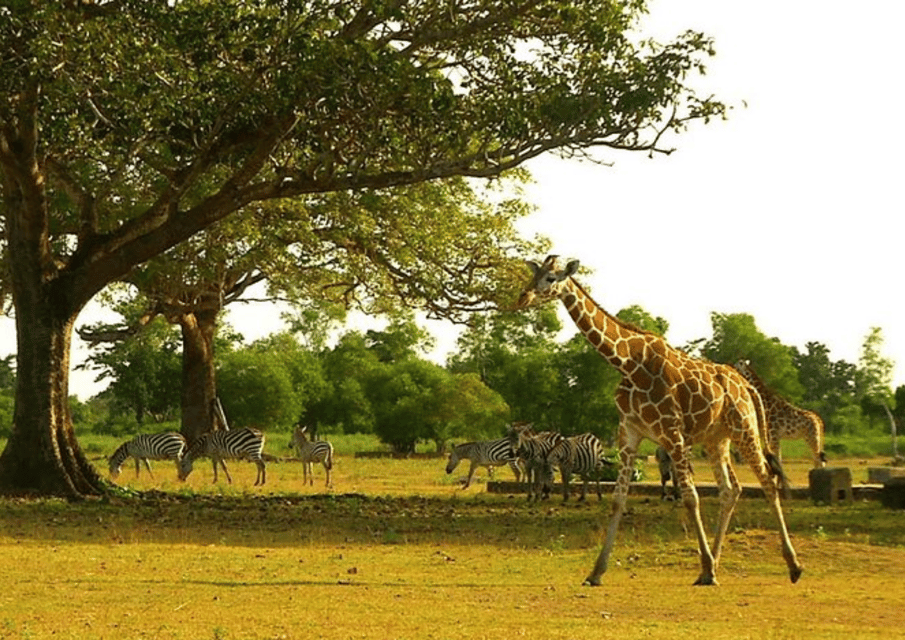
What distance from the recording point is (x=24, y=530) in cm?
2236

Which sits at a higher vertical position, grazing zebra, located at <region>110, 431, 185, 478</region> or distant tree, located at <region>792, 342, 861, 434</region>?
distant tree, located at <region>792, 342, 861, 434</region>

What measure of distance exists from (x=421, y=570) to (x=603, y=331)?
12.3 feet

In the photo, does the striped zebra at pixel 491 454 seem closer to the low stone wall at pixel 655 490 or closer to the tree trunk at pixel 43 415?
the low stone wall at pixel 655 490

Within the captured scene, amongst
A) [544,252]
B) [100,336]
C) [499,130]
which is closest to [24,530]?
[499,130]

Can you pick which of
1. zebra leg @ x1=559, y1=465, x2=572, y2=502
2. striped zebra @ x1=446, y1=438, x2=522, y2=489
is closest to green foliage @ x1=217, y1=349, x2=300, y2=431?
striped zebra @ x1=446, y1=438, x2=522, y2=489

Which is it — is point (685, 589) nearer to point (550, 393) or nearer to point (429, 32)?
point (429, 32)

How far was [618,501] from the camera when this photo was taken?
1633cm

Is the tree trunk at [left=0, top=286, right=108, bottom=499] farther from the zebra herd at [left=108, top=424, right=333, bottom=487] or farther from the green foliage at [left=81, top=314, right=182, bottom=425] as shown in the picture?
the green foliage at [left=81, top=314, right=182, bottom=425]

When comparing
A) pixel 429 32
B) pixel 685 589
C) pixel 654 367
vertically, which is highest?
pixel 429 32

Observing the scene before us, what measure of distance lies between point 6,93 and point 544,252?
1540 cm

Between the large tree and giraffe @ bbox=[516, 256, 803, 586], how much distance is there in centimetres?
826

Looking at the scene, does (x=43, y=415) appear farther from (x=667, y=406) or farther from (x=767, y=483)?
(x=767, y=483)

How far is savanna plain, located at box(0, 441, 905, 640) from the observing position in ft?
42.9

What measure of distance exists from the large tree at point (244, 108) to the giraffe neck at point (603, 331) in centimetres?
807
